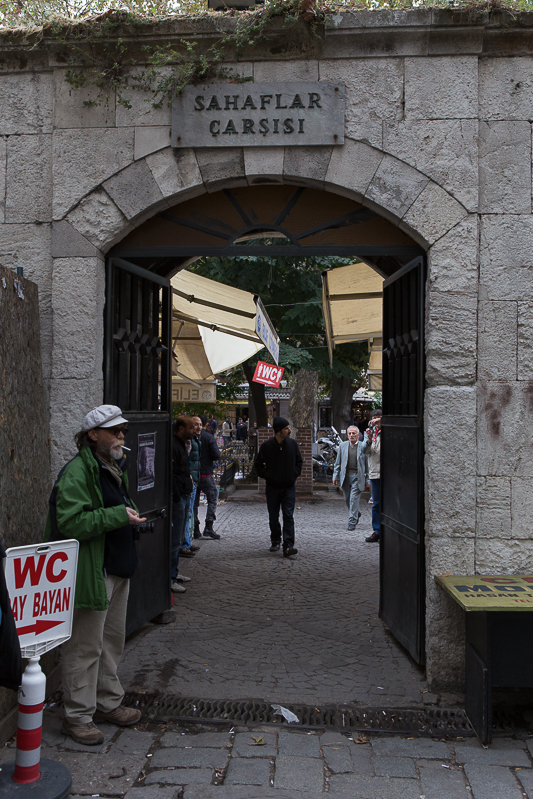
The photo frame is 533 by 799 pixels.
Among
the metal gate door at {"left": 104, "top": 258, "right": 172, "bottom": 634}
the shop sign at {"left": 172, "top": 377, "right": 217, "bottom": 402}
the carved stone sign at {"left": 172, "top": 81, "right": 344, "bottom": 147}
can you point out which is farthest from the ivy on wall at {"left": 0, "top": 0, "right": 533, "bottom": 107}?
the shop sign at {"left": 172, "top": 377, "right": 217, "bottom": 402}

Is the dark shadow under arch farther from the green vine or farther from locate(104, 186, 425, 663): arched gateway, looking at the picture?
the green vine

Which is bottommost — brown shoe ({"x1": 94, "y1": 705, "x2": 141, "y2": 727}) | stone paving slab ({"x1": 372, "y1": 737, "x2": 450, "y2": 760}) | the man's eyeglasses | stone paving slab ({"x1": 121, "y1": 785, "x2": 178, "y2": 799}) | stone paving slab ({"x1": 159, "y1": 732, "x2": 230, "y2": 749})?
stone paving slab ({"x1": 372, "y1": 737, "x2": 450, "y2": 760})

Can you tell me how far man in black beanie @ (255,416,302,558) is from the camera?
807 cm

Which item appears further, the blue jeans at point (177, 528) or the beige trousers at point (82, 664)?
the blue jeans at point (177, 528)

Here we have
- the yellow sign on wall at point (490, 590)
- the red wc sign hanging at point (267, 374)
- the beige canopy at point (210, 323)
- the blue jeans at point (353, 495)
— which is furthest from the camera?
the red wc sign hanging at point (267, 374)

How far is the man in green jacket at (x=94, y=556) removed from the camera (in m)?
3.36

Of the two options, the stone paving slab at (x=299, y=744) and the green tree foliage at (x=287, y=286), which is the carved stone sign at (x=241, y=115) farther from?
the green tree foliage at (x=287, y=286)

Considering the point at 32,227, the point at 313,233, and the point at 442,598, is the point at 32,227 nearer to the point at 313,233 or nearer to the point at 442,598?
the point at 313,233

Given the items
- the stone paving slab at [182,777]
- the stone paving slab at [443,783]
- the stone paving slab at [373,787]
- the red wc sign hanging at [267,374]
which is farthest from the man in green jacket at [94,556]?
the red wc sign hanging at [267,374]

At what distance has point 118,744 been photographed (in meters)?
3.43

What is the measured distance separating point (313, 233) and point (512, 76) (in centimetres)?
171

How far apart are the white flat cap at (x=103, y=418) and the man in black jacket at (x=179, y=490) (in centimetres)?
282

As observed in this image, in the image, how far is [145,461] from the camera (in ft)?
16.3

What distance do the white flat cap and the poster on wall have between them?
1.32 meters
